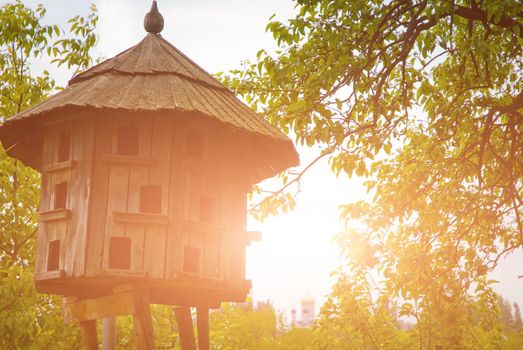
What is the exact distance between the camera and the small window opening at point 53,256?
25.3ft

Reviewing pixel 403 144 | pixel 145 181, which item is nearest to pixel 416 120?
pixel 403 144

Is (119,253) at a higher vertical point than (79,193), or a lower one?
lower

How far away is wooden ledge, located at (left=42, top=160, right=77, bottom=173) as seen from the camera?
7757 mm

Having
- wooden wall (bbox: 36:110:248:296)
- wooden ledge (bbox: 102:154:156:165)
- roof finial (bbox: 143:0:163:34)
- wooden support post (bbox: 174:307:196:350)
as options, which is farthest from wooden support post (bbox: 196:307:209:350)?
roof finial (bbox: 143:0:163:34)

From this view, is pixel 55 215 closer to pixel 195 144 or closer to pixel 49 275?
pixel 49 275

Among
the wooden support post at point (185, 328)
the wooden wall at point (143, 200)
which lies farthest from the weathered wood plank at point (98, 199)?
the wooden support post at point (185, 328)

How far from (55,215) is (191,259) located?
1579mm

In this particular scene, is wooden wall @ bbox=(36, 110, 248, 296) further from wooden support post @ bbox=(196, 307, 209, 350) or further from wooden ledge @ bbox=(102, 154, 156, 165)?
wooden support post @ bbox=(196, 307, 209, 350)

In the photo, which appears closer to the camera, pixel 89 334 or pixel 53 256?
pixel 53 256

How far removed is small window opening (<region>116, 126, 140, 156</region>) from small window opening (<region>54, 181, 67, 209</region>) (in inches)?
30.5

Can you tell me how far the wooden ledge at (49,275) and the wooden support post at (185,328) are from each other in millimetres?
2405

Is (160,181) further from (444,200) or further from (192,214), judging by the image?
(444,200)

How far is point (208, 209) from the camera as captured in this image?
804cm

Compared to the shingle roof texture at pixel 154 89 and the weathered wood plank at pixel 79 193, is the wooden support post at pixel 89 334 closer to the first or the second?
the weathered wood plank at pixel 79 193
